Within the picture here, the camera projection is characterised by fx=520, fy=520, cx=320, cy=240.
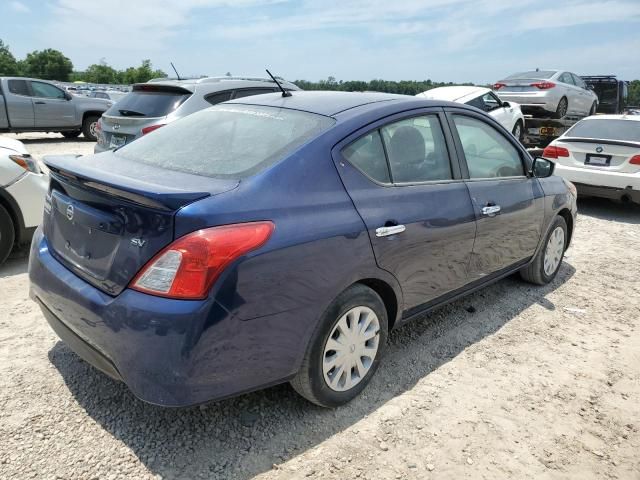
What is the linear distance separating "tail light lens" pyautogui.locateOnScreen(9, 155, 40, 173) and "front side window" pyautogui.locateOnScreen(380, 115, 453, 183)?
135 inches

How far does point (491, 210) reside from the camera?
3617 millimetres

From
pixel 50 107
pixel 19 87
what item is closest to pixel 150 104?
pixel 50 107

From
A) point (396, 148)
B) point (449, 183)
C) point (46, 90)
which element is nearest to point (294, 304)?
point (396, 148)

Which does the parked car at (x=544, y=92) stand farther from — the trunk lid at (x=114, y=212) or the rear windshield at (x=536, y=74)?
the trunk lid at (x=114, y=212)

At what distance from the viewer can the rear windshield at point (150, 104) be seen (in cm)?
658

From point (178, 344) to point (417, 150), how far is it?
1.90 m

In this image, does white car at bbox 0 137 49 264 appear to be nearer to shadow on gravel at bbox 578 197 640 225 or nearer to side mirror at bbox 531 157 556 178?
side mirror at bbox 531 157 556 178

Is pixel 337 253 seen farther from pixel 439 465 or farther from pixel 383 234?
pixel 439 465

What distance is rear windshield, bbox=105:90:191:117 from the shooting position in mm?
6578

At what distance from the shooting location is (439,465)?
2.47 metres

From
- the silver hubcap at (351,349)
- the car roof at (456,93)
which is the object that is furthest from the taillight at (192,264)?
the car roof at (456,93)

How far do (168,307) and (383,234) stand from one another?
47.4 inches

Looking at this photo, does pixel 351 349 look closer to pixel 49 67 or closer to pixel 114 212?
pixel 114 212

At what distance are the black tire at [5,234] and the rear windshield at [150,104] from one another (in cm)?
254
